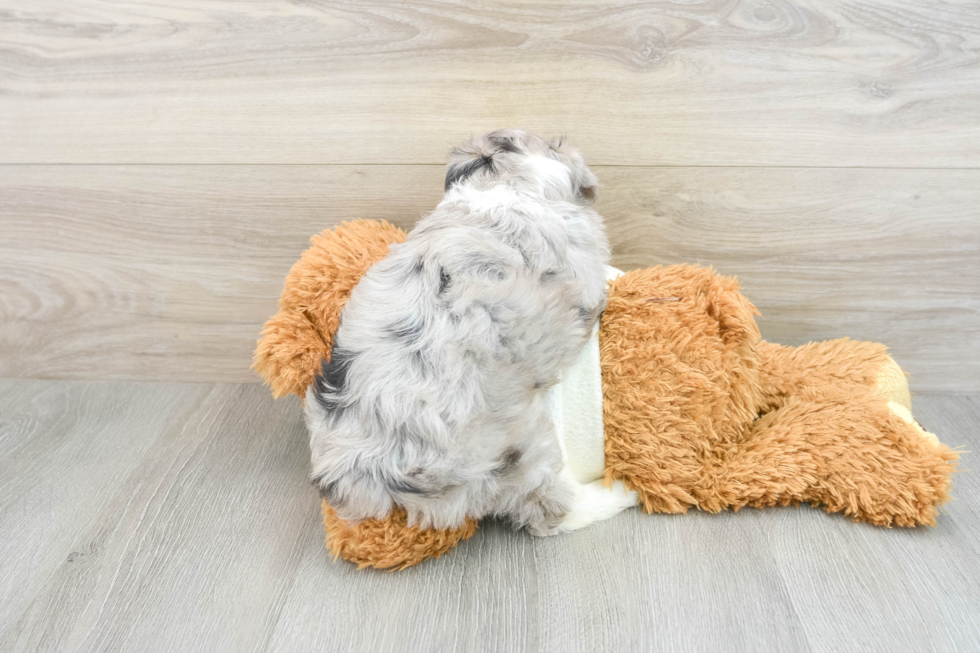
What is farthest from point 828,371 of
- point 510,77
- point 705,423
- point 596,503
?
point 510,77

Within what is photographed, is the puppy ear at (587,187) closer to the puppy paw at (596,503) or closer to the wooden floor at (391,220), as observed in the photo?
the wooden floor at (391,220)

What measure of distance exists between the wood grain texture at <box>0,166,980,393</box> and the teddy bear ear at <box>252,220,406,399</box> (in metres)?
0.22

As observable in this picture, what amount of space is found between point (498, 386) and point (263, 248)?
741 millimetres

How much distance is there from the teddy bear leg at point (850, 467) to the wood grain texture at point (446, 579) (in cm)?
4

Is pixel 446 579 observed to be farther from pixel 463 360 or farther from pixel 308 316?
pixel 308 316

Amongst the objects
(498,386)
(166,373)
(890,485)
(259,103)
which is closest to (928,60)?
(890,485)

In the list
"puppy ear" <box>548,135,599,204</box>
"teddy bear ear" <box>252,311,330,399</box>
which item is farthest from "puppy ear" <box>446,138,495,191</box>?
"teddy bear ear" <box>252,311,330,399</box>

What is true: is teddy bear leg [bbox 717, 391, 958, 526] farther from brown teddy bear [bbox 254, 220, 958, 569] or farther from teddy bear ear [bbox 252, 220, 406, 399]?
teddy bear ear [bbox 252, 220, 406, 399]

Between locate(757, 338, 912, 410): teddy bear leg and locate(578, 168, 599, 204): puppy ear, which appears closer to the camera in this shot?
locate(578, 168, 599, 204): puppy ear

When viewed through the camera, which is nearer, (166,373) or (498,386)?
(498,386)

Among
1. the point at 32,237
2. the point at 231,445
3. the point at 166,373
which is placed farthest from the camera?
the point at 166,373

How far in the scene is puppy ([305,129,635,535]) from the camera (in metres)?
0.90

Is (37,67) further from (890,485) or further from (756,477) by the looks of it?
(890,485)

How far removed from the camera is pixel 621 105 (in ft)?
4.20
